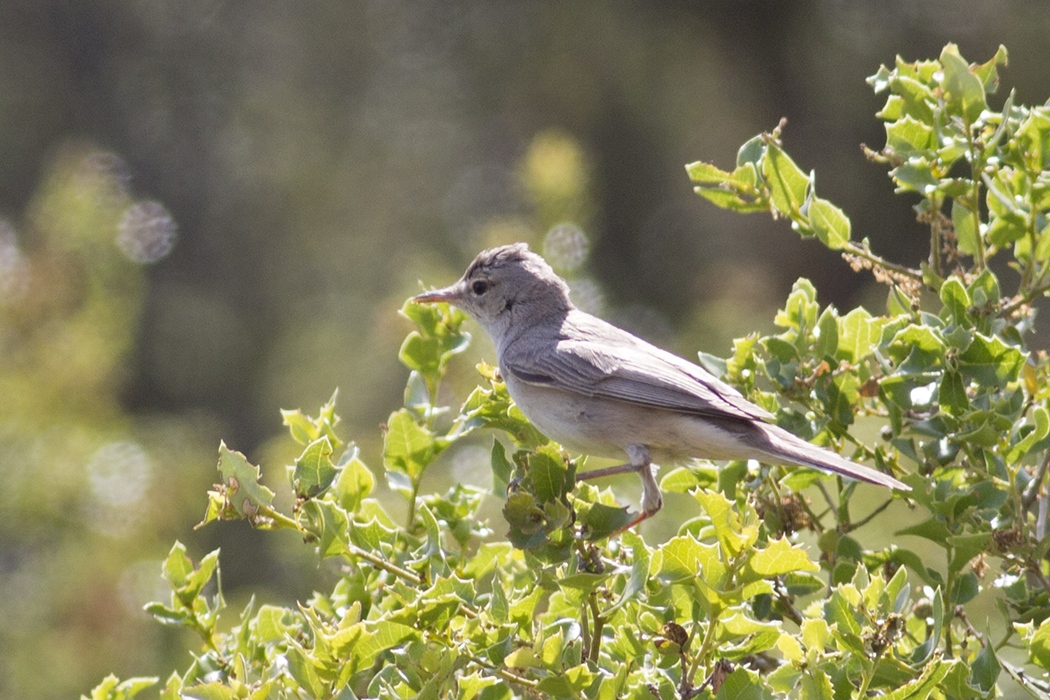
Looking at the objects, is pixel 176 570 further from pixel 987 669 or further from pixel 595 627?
pixel 987 669

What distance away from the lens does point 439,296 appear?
162 inches

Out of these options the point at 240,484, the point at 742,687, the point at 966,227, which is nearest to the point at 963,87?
the point at 966,227

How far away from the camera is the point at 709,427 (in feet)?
10.7

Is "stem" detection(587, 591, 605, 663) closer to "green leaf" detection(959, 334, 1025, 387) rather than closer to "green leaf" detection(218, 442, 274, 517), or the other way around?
"green leaf" detection(218, 442, 274, 517)

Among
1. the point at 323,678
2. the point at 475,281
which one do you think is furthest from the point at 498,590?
the point at 475,281

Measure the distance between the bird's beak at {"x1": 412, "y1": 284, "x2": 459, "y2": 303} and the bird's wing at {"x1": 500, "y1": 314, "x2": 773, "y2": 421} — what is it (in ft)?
1.05

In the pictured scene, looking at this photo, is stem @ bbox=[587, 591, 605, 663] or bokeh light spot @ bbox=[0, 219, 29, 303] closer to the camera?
stem @ bbox=[587, 591, 605, 663]

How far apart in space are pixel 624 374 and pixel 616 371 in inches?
1.3

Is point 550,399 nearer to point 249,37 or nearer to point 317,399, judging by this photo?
point 317,399

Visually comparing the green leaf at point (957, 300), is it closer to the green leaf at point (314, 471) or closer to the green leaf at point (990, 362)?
the green leaf at point (990, 362)

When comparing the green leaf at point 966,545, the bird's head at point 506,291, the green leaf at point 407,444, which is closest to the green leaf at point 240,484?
the green leaf at point 407,444

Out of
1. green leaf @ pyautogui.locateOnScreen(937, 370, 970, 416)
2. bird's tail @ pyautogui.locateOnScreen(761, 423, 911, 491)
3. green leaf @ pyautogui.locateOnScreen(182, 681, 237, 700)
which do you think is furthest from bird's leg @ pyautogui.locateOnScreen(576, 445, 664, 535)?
green leaf @ pyautogui.locateOnScreen(182, 681, 237, 700)

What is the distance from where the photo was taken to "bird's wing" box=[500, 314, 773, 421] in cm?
346

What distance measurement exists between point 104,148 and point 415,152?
270cm
